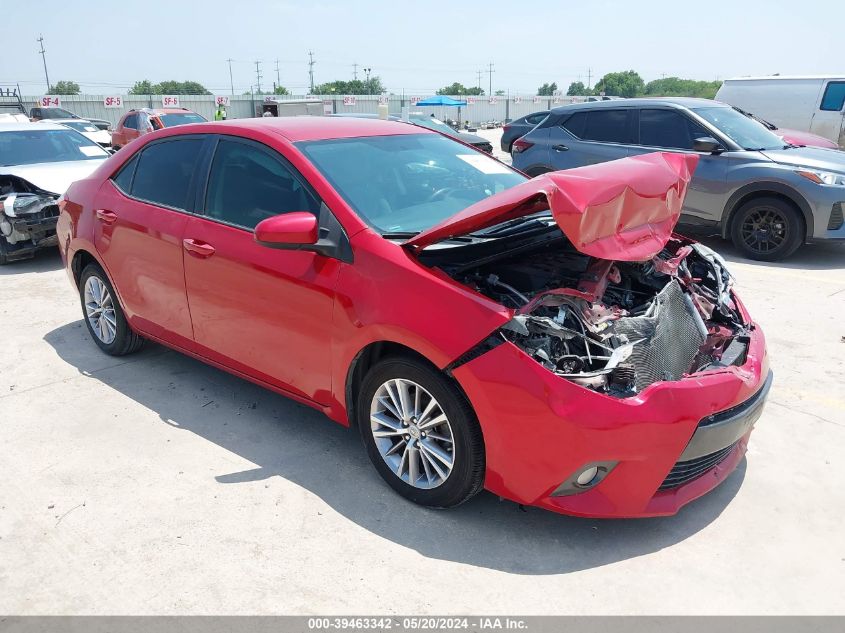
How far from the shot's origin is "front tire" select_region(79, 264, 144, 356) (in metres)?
4.98

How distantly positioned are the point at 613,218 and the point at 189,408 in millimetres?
2904

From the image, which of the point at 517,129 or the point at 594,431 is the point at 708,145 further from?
the point at 517,129

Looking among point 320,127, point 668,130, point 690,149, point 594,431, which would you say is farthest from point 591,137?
point 594,431

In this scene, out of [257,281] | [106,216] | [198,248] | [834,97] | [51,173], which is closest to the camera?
[257,281]

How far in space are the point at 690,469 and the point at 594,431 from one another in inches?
24.1

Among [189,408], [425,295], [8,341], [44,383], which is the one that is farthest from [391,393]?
[8,341]

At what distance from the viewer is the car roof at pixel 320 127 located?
3.86 m

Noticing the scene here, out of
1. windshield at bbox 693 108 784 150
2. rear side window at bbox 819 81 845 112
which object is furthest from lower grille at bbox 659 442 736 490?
rear side window at bbox 819 81 845 112

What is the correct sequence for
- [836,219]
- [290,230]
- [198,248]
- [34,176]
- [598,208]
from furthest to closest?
1. [34,176]
2. [836,219]
3. [198,248]
4. [290,230]
5. [598,208]

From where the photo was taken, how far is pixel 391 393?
10.5 ft

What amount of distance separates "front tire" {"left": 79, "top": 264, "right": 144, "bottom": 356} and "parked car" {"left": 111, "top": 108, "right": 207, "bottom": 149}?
13.1m

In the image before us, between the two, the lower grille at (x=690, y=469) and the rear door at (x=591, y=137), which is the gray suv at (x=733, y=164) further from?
the lower grille at (x=690, y=469)

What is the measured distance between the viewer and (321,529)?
124 inches

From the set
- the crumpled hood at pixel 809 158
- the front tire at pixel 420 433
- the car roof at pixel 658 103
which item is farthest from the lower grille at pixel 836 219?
the front tire at pixel 420 433
